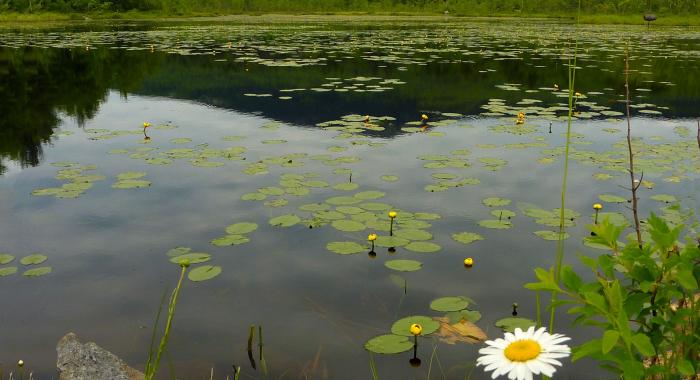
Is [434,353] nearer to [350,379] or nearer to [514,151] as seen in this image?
[350,379]

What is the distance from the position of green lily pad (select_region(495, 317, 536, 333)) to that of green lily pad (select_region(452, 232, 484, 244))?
1288mm

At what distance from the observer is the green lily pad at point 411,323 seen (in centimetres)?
349

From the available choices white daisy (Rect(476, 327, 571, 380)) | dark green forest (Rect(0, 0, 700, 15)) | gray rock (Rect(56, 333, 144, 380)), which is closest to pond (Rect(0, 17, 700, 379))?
gray rock (Rect(56, 333, 144, 380))

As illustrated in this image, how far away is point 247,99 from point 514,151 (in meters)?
6.79

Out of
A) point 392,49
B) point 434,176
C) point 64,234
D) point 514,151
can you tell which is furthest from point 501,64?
point 64,234

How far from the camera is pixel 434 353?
3.35m

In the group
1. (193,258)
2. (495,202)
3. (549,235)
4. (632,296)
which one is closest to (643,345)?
(632,296)

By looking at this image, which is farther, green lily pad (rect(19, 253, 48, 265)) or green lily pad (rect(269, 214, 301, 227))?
green lily pad (rect(269, 214, 301, 227))

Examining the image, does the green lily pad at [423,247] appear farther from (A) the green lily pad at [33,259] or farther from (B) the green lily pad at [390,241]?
(A) the green lily pad at [33,259]

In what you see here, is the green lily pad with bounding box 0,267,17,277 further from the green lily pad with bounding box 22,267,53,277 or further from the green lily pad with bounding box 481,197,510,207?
the green lily pad with bounding box 481,197,510,207

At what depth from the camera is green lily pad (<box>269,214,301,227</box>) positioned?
16.9 feet

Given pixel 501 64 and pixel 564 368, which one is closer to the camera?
pixel 564 368

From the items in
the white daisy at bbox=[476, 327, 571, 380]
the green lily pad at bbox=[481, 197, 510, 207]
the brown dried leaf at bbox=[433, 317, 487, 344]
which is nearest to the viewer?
the white daisy at bbox=[476, 327, 571, 380]

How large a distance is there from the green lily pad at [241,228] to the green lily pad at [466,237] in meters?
1.91
